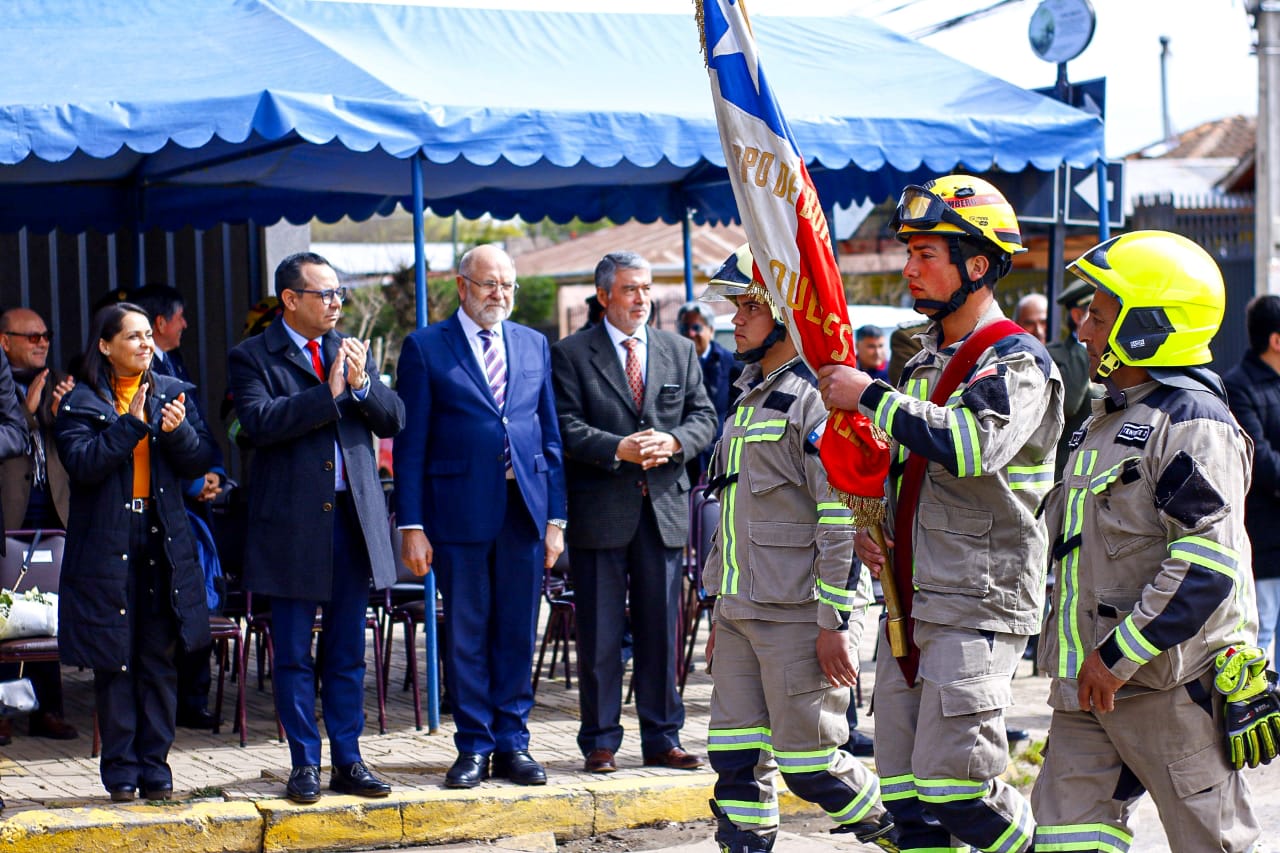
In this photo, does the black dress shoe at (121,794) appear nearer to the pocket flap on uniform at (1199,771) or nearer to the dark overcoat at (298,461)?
the dark overcoat at (298,461)

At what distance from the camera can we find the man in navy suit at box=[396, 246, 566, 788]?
663 centimetres

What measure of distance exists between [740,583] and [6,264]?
7.94 metres

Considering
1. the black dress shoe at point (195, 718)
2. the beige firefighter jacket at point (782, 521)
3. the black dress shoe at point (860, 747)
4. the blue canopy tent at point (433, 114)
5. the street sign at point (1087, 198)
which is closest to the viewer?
the beige firefighter jacket at point (782, 521)

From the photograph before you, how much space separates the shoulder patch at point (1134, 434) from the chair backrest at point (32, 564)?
5.00 meters

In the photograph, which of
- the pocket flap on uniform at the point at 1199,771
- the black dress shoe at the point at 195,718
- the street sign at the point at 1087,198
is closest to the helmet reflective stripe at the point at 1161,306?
the pocket flap on uniform at the point at 1199,771

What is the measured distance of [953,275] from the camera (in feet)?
14.6

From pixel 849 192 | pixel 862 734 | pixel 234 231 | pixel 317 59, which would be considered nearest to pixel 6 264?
pixel 234 231

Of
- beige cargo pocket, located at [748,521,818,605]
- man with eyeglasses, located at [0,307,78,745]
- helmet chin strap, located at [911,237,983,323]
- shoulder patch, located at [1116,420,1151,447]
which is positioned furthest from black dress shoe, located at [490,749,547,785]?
shoulder patch, located at [1116,420,1151,447]

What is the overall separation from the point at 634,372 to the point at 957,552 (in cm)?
291

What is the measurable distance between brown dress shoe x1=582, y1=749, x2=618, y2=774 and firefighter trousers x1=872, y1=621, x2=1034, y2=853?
8.36 feet

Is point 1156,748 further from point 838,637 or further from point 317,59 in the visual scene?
point 317,59

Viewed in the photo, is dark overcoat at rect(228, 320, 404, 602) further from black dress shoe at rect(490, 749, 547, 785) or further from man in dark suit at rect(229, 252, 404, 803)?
black dress shoe at rect(490, 749, 547, 785)

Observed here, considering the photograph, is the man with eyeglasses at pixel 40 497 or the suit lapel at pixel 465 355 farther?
the man with eyeglasses at pixel 40 497

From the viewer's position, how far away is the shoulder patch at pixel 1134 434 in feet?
13.1
